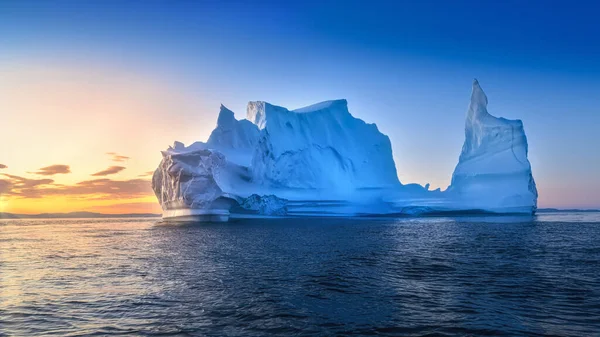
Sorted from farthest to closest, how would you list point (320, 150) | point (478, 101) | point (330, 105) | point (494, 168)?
point (330, 105) < point (320, 150) < point (478, 101) < point (494, 168)

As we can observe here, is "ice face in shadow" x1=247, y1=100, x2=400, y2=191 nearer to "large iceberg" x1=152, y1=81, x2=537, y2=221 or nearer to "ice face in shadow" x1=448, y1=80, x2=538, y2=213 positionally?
"large iceberg" x1=152, y1=81, x2=537, y2=221

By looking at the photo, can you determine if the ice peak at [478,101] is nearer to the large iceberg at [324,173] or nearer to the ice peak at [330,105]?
the large iceberg at [324,173]

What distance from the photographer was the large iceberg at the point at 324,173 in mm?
48594

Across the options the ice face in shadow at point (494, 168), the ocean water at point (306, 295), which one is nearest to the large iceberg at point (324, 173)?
the ice face in shadow at point (494, 168)

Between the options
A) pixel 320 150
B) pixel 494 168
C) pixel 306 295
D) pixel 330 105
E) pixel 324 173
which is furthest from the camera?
pixel 330 105

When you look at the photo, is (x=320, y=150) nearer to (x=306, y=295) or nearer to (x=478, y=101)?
(x=478, y=101)

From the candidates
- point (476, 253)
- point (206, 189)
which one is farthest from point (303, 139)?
point (476, 253)

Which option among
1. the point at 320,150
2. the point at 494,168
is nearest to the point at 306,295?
the point at 494,168

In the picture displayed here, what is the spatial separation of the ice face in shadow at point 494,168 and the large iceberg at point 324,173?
0.35 ft

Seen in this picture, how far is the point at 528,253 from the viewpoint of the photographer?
18125 mm

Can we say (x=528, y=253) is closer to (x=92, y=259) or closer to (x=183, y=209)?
(x=92, y=259)

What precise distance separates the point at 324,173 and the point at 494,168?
20281 millimetres

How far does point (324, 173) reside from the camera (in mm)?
56531

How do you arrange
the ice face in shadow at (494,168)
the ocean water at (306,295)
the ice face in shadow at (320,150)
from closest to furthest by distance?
the ocean water at (306,295) < the ice face in shadow at (494,168) < the ice face in shadow at (320,150)
